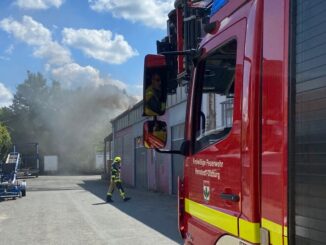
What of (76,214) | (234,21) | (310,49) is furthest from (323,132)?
(76,214)

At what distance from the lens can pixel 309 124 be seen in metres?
2.19

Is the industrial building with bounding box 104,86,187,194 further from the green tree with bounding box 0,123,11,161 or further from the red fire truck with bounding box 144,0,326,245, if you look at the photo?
the green tree with bounding box 0,123,11,161

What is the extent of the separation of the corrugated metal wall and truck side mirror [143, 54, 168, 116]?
1674 millimetres

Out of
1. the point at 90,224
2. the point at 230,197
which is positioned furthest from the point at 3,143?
the point at 230,197

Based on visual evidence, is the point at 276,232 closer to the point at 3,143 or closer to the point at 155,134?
the point at 155,134

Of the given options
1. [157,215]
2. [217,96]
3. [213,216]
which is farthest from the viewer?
[157,215]

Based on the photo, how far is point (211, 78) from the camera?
357 centimetres

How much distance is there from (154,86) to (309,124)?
72.9 inches

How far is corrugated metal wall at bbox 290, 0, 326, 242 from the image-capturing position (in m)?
2.10

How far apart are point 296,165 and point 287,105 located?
276 millimetres

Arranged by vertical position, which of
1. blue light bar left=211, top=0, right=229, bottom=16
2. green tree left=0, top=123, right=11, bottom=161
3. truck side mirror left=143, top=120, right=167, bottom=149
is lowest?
green tree left=0, top=123, right=11, bottom=161

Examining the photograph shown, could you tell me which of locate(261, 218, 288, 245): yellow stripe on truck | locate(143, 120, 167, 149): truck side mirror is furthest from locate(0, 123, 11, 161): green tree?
locate(261, 218, 288, 245): yellow stripe on truck

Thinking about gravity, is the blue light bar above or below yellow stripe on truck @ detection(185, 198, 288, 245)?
above

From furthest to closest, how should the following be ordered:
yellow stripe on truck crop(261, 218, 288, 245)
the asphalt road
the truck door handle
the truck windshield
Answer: the asphalt road, the truck windshield, the truck door handle, yellow stripe on truck crop(261, 218, 288, 245)
